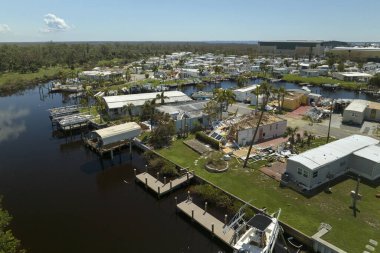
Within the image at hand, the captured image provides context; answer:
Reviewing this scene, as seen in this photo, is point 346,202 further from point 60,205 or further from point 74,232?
point 60,205

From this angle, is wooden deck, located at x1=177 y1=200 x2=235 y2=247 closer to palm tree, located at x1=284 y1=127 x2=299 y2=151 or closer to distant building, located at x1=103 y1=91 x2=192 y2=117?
palm tree, located at x1=284 y1=127 x2=299 y2=151

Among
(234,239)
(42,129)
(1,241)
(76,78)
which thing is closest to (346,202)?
(234,239)

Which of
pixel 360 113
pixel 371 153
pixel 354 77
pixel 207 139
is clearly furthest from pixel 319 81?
pixel 207 139

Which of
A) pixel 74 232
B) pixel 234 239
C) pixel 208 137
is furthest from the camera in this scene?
pixel 208 137

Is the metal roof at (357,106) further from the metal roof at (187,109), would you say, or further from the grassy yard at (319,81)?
the grassy yard at (319,81)

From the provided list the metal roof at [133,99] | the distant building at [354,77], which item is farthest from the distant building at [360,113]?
the distant building at [354,77]

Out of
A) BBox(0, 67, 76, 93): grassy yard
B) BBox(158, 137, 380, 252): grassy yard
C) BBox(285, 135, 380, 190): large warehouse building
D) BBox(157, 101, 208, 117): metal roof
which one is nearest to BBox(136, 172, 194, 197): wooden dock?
BBox(158, 137, 380, 252): grassy yard
